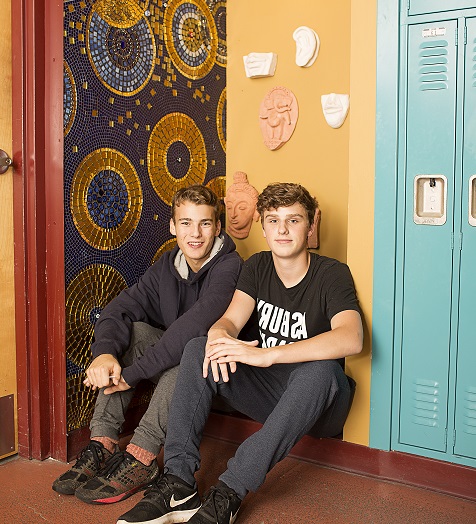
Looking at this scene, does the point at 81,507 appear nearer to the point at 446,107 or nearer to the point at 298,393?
the point at 298,393

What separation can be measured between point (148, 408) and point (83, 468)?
302mm

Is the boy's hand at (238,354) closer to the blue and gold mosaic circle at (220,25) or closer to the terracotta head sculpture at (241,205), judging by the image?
the terracotta head sculpture at (241,205)

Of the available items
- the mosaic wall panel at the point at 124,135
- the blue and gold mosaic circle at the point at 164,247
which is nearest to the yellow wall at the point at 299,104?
the mosaic wall panel at the point at 124,135

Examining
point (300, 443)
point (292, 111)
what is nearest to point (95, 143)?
point (292, 111)

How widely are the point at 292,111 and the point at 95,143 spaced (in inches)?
37.9

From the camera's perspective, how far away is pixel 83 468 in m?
2.30

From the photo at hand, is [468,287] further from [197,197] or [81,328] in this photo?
[81,328]

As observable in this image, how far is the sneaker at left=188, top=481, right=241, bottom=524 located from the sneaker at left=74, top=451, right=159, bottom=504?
1.05 ft

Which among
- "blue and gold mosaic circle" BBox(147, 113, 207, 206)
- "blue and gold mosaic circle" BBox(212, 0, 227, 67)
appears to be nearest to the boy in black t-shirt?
"blue and gold mosaic circle" BBox(147, 113, 207, 206)

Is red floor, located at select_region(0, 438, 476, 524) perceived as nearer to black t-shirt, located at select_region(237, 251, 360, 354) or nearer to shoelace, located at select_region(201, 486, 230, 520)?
shoelace, located at select_region(201, 486, 230, 520)

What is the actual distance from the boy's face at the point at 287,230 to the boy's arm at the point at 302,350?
0.33m

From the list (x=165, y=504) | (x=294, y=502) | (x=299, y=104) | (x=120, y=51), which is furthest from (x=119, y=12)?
(x=294, y=502)

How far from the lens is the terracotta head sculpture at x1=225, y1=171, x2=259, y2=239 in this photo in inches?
125

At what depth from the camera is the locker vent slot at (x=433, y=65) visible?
2.19 m
